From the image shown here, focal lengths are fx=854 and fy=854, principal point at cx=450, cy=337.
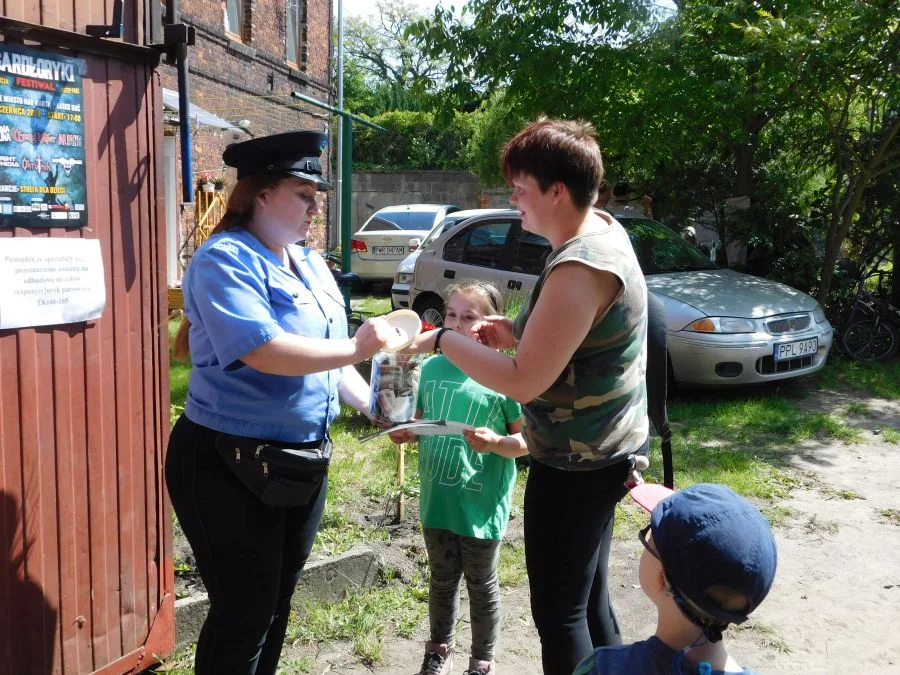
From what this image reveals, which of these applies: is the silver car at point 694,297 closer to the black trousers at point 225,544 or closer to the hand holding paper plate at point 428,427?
the hand holding paper plate at point 428,427

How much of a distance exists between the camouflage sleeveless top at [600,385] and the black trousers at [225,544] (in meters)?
0.81

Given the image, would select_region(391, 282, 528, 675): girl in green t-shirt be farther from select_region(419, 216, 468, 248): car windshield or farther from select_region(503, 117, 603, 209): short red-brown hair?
select_region(419, 216, 468, 248): car windshield

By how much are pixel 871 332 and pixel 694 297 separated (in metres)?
3.42

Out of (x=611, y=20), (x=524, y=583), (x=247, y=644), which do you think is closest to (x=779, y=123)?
(x=611, y=20)

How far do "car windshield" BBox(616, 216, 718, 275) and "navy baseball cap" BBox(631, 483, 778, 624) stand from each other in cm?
683

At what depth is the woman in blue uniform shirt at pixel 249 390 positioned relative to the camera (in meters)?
2.25

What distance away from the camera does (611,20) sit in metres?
9.87

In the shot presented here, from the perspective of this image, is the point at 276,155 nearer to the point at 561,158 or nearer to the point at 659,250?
the point at 561,158

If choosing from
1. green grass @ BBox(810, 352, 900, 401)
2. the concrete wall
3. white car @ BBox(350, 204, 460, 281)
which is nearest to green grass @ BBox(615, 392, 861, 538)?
green grass @ BBox(810, 352, 900, 401)

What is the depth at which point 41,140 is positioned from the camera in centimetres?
246

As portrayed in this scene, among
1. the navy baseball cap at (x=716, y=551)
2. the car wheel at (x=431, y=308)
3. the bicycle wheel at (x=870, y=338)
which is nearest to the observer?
the navy baseball cap at (x=716, y=551)

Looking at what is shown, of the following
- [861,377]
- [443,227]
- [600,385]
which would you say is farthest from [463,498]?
[443,227]

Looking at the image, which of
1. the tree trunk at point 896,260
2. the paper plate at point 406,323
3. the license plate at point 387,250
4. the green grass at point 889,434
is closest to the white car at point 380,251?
the license plate at point 387,250

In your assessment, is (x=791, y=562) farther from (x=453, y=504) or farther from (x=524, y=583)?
(x=453, y=504)
